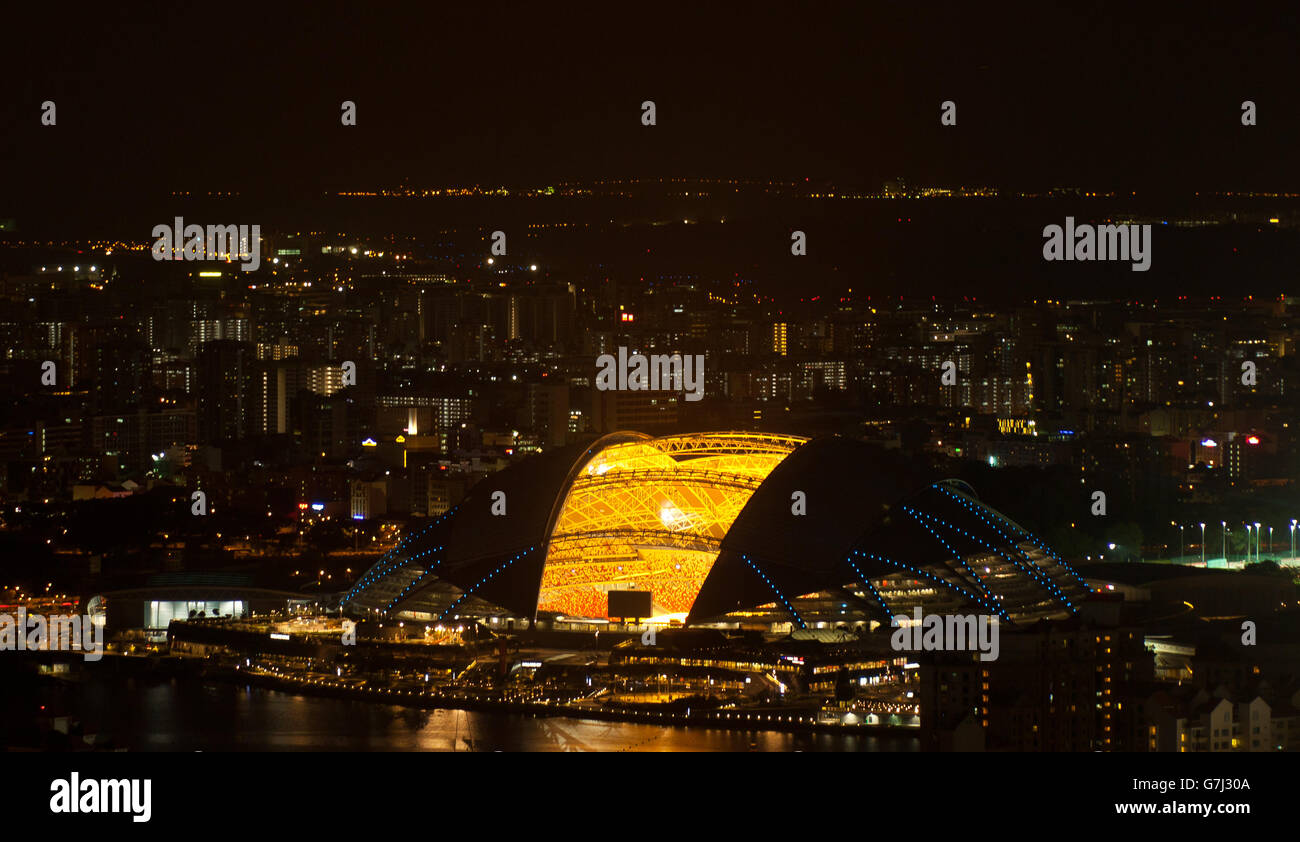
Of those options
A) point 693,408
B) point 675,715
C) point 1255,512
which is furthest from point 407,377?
point 675,715

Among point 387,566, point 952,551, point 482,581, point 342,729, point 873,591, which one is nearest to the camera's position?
point 342,729

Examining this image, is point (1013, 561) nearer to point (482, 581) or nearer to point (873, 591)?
point (873, 591)

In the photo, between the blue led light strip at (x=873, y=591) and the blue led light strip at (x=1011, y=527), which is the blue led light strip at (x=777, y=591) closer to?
the blue led light strip at (x=873, y=591)

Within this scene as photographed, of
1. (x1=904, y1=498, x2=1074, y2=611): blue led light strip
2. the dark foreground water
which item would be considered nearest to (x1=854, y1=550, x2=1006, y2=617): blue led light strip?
(x1=904, y1=498, x2=1074, y2=611): blue led light strip

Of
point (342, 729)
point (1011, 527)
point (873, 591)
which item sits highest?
point (1011, 527)

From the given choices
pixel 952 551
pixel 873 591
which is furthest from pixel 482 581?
pixel 952 551

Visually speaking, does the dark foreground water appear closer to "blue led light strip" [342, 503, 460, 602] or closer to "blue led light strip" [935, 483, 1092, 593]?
"blue led light strip" [342, 503, 460, 602]

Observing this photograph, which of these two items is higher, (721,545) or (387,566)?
(721,545)

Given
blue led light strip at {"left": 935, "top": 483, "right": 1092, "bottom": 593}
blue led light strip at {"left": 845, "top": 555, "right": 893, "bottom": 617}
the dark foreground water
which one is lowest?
the dark foreground water
